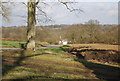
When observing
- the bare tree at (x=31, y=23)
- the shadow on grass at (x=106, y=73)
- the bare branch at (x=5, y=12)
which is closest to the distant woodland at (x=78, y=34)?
the bare branch at (x=5, y=12)

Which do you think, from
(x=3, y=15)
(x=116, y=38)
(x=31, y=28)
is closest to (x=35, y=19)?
(x=31, y=28)

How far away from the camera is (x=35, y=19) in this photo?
69.3 ft

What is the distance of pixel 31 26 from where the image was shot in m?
20.5

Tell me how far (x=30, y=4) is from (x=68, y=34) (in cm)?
5398

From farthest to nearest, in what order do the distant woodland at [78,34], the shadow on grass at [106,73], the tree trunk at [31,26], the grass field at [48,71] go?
the distant woodland at [78,34] → the tree trunk at [31,26] → the shadow on grass at [106,73] → the grass field at [48,71]

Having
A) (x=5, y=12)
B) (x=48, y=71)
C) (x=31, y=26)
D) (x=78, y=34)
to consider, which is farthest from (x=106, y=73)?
(x=78, y=34)

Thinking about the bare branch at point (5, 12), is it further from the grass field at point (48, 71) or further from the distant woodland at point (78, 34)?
the distant woodland at point (78, 34)

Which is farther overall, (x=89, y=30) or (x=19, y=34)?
(x=89, y=30)

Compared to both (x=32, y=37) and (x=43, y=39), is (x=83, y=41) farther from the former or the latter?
(x=32, y=37)

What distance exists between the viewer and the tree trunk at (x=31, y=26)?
2055 centimetres

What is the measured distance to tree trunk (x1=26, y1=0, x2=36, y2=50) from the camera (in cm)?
2055

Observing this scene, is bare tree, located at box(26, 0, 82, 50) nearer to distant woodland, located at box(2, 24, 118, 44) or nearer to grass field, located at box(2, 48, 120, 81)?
grass field, located at box(2, 48, 120, 81)

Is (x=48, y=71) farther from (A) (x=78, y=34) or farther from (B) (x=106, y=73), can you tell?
(A) (x=78, y=34)

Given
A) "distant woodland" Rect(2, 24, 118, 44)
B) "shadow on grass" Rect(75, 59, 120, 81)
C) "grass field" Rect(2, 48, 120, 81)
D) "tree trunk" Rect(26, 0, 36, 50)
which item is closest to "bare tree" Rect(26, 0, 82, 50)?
"tree trunk" Rect(26, 0, 36, 50)
